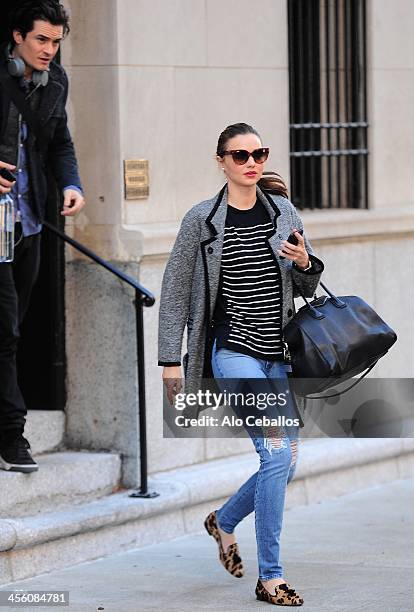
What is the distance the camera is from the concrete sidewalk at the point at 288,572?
6.75 metres

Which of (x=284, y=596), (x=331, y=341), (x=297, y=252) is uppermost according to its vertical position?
(x=297, y=252)

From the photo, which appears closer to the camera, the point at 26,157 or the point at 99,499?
the point at 26,157

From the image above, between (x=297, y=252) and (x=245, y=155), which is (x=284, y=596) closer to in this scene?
(x=297, y=252)

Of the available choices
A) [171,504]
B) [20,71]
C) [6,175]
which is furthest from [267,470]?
[20,71]

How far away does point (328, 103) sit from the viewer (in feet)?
33.2

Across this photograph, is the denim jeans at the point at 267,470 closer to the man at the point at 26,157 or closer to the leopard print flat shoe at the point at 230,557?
the leopard print flat shoe at the point at 230,557

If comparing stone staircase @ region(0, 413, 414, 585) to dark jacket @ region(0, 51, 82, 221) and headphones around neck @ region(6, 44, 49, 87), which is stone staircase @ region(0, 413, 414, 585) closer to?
dark jacket @ region(0, 51, 82, 221)

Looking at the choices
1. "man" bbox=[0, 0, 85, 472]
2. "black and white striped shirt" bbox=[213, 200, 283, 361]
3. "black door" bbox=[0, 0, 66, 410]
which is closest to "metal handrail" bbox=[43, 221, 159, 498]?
"black door" bbox=[0, 0, 66, 410]

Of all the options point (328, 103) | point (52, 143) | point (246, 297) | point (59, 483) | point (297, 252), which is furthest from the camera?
point (328, 103)

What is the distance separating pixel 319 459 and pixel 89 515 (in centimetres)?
212

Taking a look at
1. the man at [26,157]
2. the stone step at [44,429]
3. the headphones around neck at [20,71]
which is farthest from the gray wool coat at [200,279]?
the stone step at [44,429]

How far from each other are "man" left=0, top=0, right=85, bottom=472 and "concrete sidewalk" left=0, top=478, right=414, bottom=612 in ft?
2.37

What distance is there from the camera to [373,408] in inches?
401

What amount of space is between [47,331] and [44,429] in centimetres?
53
